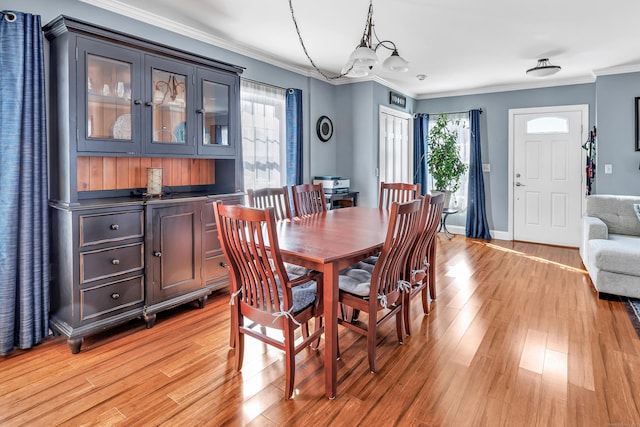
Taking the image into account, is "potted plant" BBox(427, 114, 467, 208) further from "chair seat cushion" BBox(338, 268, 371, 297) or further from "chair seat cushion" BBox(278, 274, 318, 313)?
"chair seat cushion" BBox(278, 274, 318, 313)

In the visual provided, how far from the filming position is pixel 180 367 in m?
2.21

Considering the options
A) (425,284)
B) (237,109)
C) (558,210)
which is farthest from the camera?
(558,210)

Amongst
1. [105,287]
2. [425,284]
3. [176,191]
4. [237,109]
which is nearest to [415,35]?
[237,109]

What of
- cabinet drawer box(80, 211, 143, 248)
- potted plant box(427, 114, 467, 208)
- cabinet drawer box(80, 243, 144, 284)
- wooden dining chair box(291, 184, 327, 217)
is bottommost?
cabinet drawer box(80, 243, 144, 284)

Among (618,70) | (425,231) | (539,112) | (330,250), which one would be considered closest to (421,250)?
(425,231)

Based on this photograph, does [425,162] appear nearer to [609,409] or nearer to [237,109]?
[237,109]

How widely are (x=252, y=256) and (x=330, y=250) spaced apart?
16.4 inches

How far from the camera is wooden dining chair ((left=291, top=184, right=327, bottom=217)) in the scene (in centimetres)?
334

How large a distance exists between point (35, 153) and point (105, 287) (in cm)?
96

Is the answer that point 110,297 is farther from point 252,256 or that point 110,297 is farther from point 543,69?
point 543,69

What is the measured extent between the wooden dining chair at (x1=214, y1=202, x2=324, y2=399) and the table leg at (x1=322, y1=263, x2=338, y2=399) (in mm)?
132

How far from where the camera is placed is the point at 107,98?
2572 mm

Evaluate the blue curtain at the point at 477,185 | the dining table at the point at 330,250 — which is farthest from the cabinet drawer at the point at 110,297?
the blue curtain at the point at 477,185

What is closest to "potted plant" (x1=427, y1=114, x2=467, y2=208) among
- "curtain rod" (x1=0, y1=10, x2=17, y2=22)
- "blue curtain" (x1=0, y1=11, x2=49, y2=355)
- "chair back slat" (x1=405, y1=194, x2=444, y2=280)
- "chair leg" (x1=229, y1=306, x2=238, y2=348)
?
"chair back slat" (x1=405, y1=194, x2=444, y2=280)
